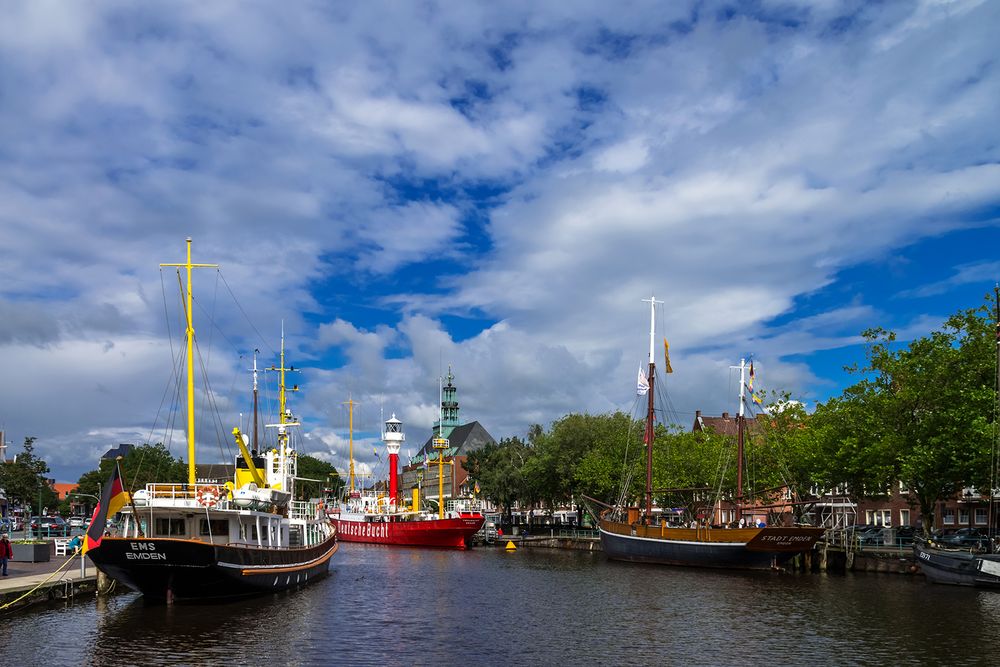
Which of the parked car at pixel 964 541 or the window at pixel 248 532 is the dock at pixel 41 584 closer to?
the window at pixel 248 532

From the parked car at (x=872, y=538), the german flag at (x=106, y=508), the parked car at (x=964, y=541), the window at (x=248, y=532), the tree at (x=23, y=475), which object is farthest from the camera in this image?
the tree at (x=23, y=475)

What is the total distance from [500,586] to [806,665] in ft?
90.1

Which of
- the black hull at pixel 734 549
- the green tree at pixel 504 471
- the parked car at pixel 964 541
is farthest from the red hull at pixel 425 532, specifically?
the parked car at pixel 964 541

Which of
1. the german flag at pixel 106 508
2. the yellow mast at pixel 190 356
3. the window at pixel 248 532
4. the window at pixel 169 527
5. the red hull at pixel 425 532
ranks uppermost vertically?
the yellow mast at pixel 190 356

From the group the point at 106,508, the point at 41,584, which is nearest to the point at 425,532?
the point at 41,584

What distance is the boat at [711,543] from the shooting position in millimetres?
62875

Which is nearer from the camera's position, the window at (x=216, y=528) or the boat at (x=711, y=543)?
the window at (x=216, y=528)

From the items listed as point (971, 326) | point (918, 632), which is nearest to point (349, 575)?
point (918, 632)

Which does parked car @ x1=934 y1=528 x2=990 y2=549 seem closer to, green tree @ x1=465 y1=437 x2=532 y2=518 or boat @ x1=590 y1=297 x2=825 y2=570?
boat @ x1=590 y1=297 x2=825 y2=570

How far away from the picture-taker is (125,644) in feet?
102

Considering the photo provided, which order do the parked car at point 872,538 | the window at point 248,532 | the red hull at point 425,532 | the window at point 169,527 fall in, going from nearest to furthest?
the window at point 169,527
the window at point 248,532
the parked car at point 872,538
the red hull at point 425,532

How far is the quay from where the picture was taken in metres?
37.0

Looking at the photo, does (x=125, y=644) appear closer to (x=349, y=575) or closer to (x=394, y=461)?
(x=349, y=575)

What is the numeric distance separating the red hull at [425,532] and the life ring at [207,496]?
59.0 metres
